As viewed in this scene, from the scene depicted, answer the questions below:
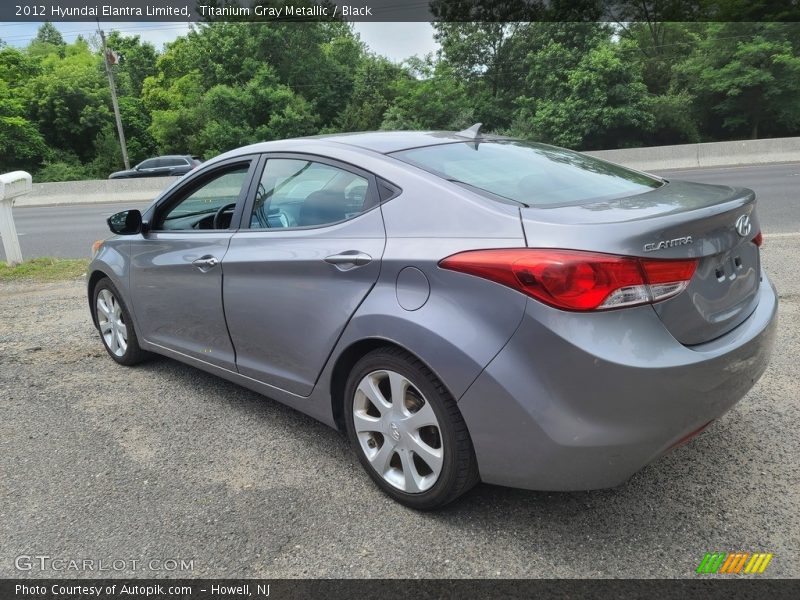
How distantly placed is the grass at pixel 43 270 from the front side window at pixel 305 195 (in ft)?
18.9

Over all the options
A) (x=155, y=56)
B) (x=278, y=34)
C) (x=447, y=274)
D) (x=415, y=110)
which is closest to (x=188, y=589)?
(x=447, y=274)

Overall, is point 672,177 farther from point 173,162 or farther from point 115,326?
point 173,162

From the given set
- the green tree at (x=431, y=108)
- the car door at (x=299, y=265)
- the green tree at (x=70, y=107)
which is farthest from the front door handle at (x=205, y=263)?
the green tree at (x=70, y=107)

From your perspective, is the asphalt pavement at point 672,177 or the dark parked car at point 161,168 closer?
the asphalt pavement at point 672,177

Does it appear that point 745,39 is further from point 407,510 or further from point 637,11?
point 407,510

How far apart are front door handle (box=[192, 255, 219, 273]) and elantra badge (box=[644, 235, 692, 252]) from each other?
86.4 inches

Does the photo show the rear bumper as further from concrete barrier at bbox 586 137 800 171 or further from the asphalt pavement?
concrete barrier at bbox 586 137 800 171

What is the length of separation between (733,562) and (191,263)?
2.92 m

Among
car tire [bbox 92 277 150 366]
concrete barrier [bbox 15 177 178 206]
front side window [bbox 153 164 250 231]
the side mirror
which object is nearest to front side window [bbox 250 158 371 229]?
front side window [bbox 153 164 250 231]

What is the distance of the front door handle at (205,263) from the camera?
3.42m

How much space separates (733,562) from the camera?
7.40ft

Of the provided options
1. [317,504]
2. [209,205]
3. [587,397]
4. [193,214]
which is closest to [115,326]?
[193,214]

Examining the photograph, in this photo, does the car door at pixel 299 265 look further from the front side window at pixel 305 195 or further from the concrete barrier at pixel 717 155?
the concrete barrier at pixel 717 155
